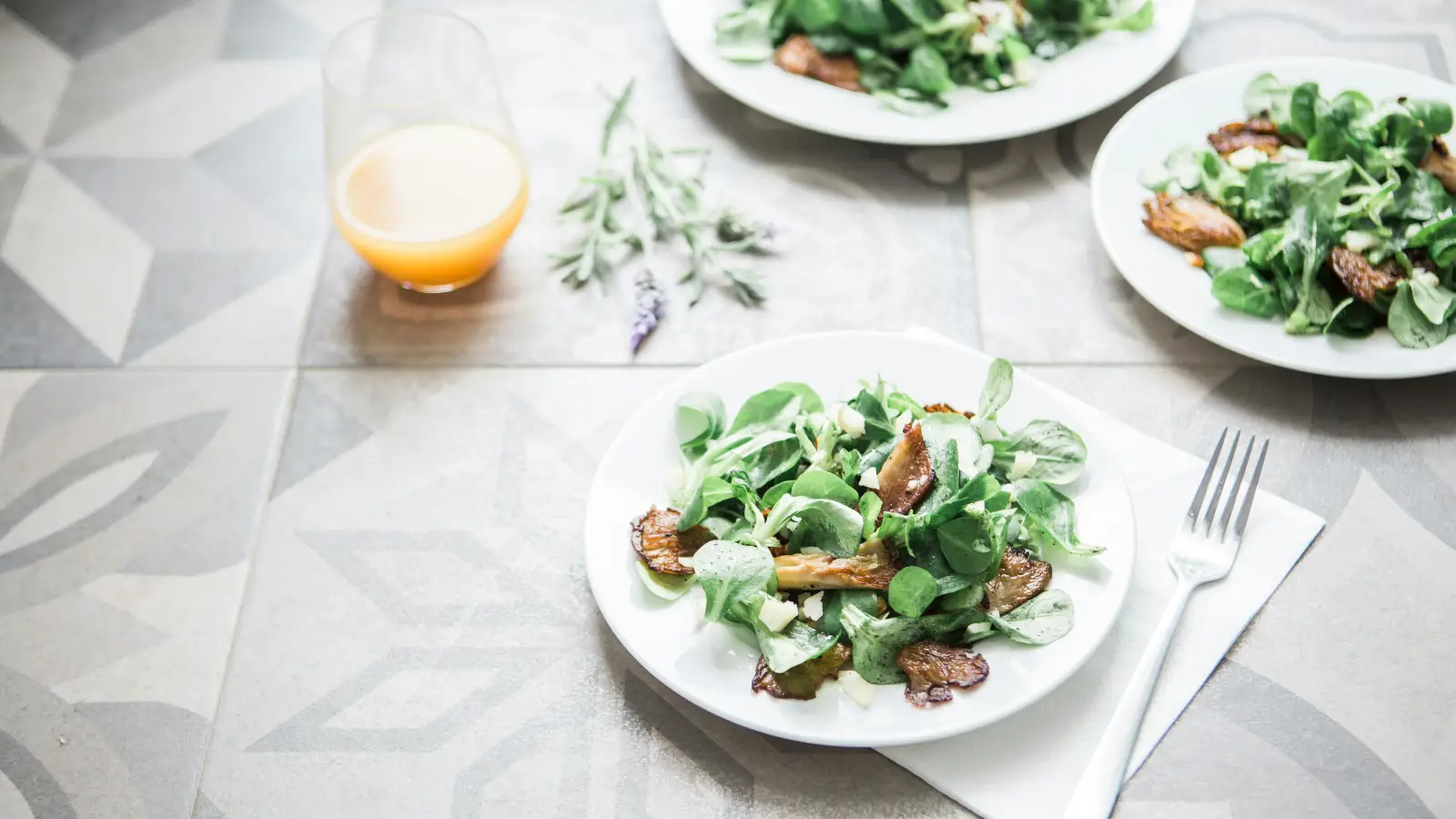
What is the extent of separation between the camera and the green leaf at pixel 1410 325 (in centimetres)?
102

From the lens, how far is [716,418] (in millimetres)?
967

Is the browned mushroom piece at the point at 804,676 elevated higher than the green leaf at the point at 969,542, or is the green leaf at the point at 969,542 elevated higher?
the green leaf at the point at 969,542

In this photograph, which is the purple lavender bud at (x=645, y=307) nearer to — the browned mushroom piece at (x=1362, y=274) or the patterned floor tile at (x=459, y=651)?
the patterned floor tile at (x=459, y=651)

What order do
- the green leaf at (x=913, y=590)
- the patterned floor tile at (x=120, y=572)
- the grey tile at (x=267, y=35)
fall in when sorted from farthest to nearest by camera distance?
the grey tile at (x=267, y=35), the patterned floor tile at (x=120, y=572), the green leaf at (x=913, y=590)

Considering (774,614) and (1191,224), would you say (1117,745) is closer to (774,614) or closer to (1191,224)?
(774,614)

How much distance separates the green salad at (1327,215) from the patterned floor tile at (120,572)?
86 cm

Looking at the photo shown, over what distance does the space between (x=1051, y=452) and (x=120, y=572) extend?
758 millimetres

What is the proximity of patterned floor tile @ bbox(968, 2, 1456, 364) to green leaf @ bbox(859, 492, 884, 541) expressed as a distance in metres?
0.32

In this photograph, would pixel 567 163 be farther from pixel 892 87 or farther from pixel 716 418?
pixel 716 418

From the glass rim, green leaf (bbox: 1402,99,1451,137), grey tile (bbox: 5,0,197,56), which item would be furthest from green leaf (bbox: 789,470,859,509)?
grey tile (bbox: 5,0,197,56)

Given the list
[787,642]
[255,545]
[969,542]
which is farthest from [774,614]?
[255,545]

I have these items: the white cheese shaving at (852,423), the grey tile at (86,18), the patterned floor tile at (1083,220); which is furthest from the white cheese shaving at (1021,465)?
the grey tile at (86,18)

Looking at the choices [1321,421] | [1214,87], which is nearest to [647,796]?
[1321,421]

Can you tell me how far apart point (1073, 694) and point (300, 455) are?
0.68 m
